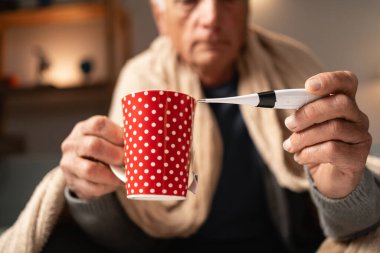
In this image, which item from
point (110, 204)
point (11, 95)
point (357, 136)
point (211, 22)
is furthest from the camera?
point (11, 95)

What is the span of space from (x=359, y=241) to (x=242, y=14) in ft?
1.72

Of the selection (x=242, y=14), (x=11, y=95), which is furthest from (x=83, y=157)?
(x=11, y=95)

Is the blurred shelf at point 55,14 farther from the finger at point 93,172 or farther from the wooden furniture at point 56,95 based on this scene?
the finger at point 93,172

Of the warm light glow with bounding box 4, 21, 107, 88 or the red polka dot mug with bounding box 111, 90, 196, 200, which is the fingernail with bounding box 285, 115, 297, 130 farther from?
the warm light glow with bounding box 4, 21, 107, 88

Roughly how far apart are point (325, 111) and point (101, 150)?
0.29 meters

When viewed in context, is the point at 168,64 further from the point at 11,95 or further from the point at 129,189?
the point at 11,95

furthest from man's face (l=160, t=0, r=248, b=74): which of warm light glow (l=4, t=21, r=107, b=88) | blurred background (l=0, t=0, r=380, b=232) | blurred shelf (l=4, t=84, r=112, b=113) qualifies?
warm light glow (l=4, t=21, r=107, b=88)

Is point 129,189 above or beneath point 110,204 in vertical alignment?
above

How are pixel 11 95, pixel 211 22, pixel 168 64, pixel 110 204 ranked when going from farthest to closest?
pixel 11 95 < pixel 168 64 < pixel 211 22 < pixel 110 204

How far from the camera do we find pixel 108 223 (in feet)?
2.24

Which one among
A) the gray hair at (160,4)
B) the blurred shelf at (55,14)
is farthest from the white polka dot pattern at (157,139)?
the blurred shelf at (55,14)

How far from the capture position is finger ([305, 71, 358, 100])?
42cm

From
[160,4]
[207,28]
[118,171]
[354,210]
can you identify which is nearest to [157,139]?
[118,171]

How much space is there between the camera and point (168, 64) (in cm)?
92
